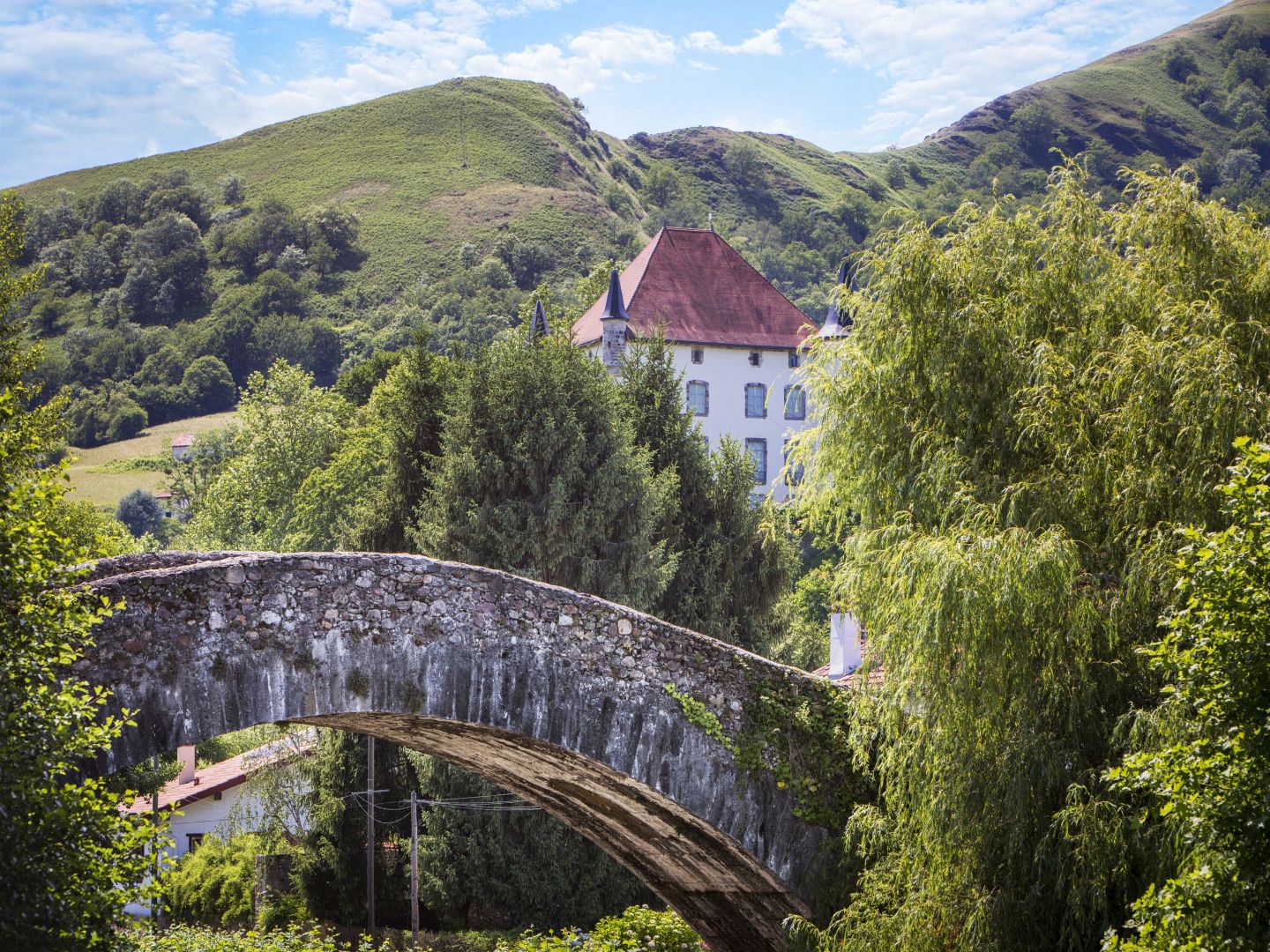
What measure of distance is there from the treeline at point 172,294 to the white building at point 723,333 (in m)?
46.8

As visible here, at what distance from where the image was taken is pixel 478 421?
25.3 meters

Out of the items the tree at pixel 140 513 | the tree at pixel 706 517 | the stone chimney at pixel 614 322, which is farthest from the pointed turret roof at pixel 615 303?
the tree at pixel 140 513

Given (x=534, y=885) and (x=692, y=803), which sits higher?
(x=692, y=803)

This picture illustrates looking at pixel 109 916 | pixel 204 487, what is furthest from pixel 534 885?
pixel 204 487

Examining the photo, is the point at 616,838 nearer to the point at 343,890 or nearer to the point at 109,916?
the point at 109,916

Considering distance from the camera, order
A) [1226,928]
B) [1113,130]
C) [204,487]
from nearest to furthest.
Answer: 1. [1226,928]
2. [204,487]
3. [1113,130]

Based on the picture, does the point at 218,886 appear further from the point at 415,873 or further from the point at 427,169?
the point at 427,169

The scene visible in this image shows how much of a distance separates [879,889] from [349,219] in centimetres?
11450

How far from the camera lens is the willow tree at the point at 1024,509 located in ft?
33.6

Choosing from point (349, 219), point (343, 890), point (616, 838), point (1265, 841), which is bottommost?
point (343, 890)

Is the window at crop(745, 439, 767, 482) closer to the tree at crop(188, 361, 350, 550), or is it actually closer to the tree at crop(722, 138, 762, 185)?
the tree at crop(188, 361, 350, 550)

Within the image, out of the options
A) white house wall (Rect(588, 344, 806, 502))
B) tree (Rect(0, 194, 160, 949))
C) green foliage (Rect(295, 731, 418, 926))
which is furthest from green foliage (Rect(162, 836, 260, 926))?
white house wall (Rect(588, 344, 806, 502))

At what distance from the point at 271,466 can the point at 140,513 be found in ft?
89.3

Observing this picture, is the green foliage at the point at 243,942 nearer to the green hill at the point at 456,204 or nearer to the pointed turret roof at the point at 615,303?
the pointed turret roof at the point at 615,303
